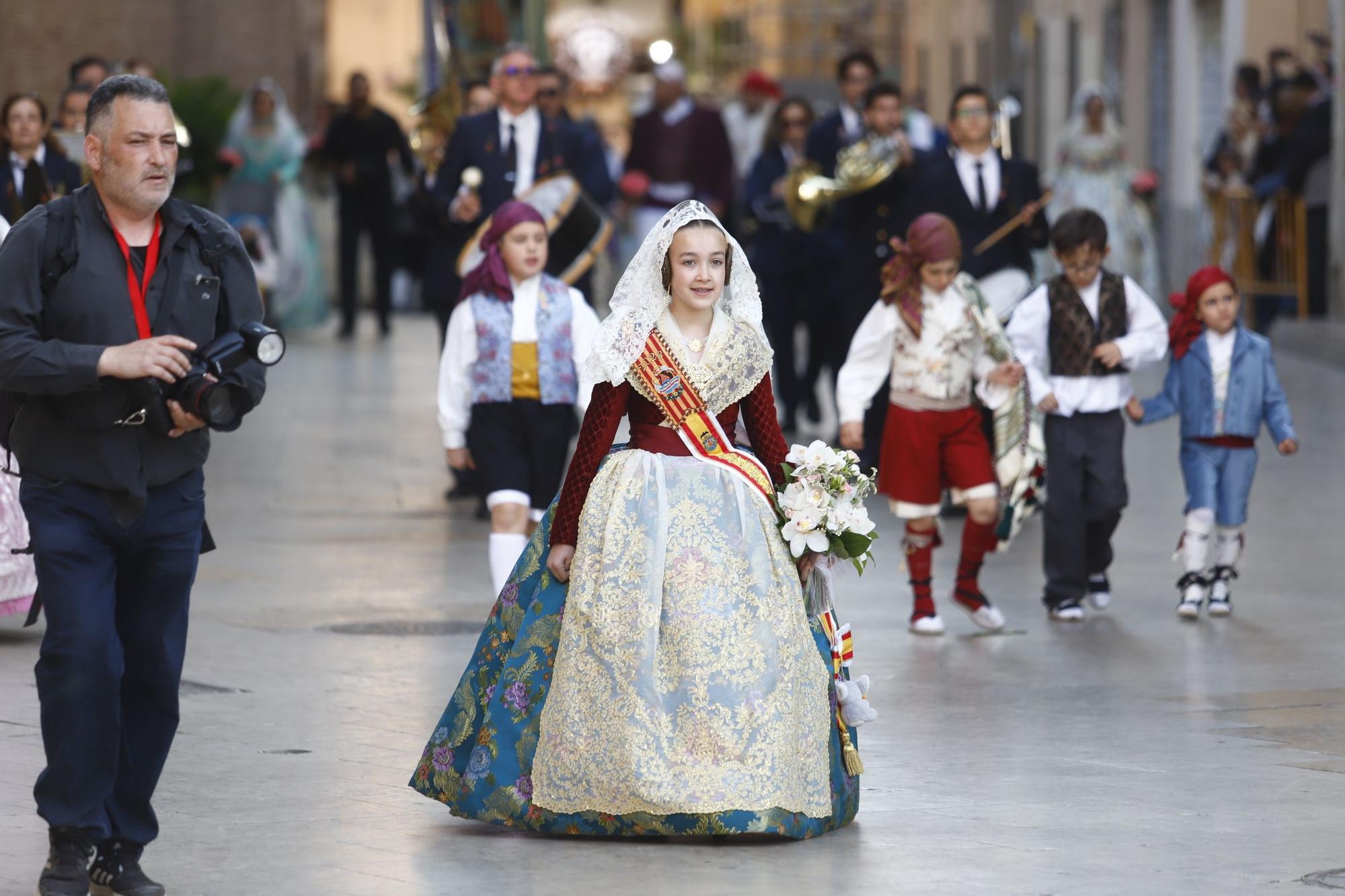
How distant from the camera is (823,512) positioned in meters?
6.43

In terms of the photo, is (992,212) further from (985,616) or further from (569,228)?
(985,616)

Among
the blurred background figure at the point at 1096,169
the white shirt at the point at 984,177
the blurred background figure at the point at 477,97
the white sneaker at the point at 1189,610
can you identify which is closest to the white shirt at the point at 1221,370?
the white sneaker at the point at 1189,610

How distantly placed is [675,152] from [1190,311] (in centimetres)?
787

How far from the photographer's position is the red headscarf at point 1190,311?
10117mm

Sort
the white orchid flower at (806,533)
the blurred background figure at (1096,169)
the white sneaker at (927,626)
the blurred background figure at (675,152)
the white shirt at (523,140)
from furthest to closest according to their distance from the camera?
the blurred background figure at (1096,169) → the blurred background figure at (675,152) → the white shirt at (523,140) → the white sneaker at (927,626) → the white orchid flower at (806,533)

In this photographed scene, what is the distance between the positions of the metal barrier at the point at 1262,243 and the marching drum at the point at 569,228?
11.5m

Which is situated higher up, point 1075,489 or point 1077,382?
point 1077,382

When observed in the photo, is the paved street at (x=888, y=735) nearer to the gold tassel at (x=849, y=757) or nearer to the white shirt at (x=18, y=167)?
the gold tassel at (x=849, y=757)

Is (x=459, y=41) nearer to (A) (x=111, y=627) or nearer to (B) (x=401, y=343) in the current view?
(B) (x=401, y=343)

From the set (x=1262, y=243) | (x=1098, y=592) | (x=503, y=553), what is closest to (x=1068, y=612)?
(x=1098, y=592)

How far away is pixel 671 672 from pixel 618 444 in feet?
2.27

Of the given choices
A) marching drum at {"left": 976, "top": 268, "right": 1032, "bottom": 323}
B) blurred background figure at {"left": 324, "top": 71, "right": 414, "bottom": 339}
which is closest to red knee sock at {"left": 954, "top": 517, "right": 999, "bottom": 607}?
marching drum at {"left": 976, "top": 268, "right": 1032, "bottom": 323}

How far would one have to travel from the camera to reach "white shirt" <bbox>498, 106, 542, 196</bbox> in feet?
42.4

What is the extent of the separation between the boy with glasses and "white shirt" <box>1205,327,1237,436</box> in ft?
1.09
